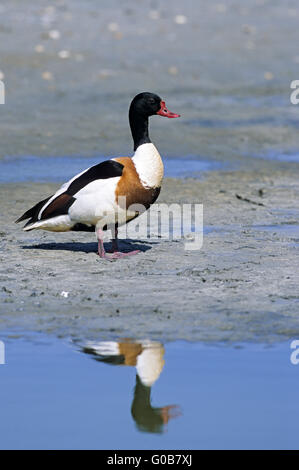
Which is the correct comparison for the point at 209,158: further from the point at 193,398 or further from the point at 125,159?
the point at 193,398

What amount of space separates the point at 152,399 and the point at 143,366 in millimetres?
410

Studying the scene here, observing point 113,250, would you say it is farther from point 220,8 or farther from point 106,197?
point 220,8

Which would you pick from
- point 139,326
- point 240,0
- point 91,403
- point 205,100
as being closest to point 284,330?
point 139,326

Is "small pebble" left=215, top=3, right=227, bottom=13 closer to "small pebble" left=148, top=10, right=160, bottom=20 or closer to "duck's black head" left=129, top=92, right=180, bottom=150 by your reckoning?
"small pebble" left=148, top=10, right=160, bottom=20

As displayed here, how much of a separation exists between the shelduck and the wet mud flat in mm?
273

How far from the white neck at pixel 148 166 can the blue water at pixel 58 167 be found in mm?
3472

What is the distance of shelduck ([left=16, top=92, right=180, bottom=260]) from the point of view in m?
7.49

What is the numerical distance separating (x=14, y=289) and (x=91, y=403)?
1999 mm

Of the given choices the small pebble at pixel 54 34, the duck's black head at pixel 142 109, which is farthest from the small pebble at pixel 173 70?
the duck's black head at pixel 142 109

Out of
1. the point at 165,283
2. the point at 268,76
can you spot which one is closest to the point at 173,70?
the point at 268,76

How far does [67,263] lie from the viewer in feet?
25.0

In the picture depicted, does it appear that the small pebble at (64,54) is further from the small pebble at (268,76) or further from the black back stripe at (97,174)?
the black back stripe at (97,174)

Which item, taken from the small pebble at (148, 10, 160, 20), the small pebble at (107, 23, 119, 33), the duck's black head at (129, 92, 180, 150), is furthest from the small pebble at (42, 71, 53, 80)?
the duck's black head at (129, 92, 180, 150)

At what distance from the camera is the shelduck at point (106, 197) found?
749cm
